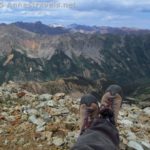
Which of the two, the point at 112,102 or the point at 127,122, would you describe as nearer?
the point at 112,102

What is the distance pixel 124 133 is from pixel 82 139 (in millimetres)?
6791

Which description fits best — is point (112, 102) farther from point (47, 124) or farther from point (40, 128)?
point (47, 124)

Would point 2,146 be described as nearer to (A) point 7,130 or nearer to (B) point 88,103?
(A) point 7,130

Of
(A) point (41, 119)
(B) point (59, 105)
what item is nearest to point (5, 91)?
(B) point (59, 105)

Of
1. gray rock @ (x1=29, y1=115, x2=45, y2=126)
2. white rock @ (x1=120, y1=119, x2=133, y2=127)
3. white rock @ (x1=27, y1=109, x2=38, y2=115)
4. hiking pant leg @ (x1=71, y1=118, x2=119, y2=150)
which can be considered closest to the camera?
hiking pant leg @ (x1=71, y1=118, x2=119, y2=150)

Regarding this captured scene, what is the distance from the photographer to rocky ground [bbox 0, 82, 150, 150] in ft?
34.9

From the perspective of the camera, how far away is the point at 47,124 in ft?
A: 38.4

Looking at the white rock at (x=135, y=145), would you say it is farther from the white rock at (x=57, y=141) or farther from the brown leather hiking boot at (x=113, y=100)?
the brown leather hiking boot at (x=113, y=100)

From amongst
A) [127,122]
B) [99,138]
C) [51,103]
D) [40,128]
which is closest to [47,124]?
[40,128]

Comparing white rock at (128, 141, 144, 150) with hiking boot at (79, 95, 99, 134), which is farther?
white rock at (128, 141, 144, 150)

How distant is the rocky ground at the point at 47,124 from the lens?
1062cm

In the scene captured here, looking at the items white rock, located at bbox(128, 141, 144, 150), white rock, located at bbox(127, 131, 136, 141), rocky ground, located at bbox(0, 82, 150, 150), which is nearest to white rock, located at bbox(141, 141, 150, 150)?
rocky ground, located at bbox(0, 82, 150, 150)

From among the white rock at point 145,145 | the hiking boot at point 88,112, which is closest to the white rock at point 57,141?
the white rock at point 145,145

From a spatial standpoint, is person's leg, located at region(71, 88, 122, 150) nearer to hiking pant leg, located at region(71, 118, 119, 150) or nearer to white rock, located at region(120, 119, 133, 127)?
hiking pant leg, located at region(71, 118, 119, 150)
